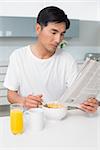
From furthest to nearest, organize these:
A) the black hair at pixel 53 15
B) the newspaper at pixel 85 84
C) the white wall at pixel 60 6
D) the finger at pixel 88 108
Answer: the white wall at pixel 60 6 < the black hair at pixel 53 15 < the finger at pixel 88 108 < the newspaper at pixel 85 84

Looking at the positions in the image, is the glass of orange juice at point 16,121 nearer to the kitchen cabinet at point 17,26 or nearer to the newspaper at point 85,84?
the newspaper at point 85,84

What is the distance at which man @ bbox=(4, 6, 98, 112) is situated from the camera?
5.59ft

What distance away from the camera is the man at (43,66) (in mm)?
1704

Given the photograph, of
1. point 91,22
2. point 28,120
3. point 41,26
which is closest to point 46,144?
point 28,120

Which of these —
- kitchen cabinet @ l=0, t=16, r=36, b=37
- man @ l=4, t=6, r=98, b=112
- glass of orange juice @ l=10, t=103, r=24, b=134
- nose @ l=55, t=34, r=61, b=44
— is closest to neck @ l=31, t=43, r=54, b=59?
man @ l=4, t=6, r=98, b=112

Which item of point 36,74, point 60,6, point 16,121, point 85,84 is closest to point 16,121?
→ point 16,121

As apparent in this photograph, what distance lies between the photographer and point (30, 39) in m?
3.54

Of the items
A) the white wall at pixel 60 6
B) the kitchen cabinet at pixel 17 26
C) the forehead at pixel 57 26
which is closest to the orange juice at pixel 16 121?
the forehead at pixel 57 26

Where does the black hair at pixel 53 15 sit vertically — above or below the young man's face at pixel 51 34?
above

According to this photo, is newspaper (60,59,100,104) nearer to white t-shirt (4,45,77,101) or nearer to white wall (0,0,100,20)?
white t-shirt (4,45,77,101)

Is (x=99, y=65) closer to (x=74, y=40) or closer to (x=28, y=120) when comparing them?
(x=28, y=120)

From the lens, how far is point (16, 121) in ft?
3.94

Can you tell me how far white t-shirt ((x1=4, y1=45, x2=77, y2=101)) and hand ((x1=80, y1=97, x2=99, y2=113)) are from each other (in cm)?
38

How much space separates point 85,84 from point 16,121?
397 millimetres
